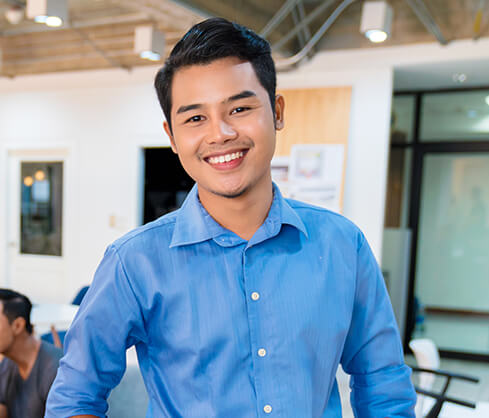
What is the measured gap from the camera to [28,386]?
2242 mm

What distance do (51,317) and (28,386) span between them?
1747 mm

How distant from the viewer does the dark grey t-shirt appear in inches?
86.7

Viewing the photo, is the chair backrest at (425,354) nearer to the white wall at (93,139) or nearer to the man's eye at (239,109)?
the man's eye at (239,109)

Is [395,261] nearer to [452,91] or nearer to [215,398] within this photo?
[452,91]

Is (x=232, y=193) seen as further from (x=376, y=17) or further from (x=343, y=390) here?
(x=343, y=390)

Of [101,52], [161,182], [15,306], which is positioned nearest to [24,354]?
[15,306]

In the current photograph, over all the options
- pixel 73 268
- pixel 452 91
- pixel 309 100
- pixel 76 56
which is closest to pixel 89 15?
pixel 76 56

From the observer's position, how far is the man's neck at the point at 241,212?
41.8 inches

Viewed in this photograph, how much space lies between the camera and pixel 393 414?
1.02 metres

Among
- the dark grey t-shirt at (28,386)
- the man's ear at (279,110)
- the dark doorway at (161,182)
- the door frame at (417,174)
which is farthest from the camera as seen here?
the dark doorway at (161,182)

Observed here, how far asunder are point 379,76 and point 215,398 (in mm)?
4585

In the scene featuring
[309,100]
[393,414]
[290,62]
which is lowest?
[393,414]

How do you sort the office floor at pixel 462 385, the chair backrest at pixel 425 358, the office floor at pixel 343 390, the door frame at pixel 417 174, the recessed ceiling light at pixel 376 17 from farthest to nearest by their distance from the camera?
1. the door frame at pixel 417 174
2. the office floor at pixel 462 385
3. the recessed ceiling light at pixel 376 17
4. the chair backrest at pixel 425 358
5. the office floor at pixel 343 390

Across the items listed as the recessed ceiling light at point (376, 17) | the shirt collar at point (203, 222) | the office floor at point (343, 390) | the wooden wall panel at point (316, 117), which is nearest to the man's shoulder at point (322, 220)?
the shirt collar at point (203, 222)
